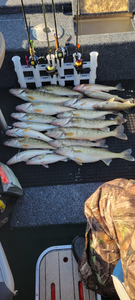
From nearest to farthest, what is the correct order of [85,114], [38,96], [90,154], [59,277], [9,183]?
1. [59,277]
2. [9,183]
3. [90,154]
4. [85,114]
5. [38,96]

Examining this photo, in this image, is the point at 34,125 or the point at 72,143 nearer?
the point at 72,143

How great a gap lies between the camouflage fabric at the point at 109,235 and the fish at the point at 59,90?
215cm

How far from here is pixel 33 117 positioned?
3.09 meters

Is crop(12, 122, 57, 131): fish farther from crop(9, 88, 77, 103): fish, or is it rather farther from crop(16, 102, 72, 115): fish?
crop(9, 88, 77, 103): fish

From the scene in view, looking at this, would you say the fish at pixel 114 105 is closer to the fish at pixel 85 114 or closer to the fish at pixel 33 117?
the fish at pixel 85 114

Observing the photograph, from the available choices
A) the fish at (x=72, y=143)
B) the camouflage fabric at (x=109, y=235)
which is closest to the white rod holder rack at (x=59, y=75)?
the fish at (x=72, y=143)

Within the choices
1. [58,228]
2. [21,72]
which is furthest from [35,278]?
[21,72]

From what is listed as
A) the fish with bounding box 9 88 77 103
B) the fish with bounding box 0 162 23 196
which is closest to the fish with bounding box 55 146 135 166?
the fish with bounding box 0 162 23 196

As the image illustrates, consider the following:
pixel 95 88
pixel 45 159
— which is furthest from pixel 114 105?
pixel 45 159

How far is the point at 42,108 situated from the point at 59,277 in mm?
2153

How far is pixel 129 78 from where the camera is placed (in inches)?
144

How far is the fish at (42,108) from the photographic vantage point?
10.4 feet

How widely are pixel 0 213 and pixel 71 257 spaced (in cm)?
87

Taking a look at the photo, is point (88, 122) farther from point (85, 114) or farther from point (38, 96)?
point (38, 96)
